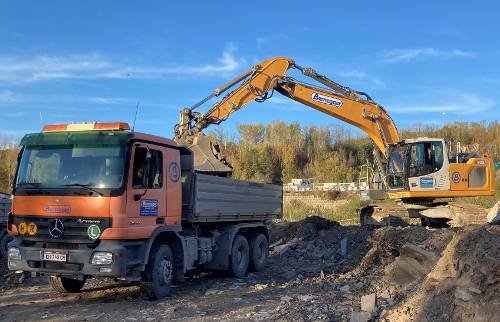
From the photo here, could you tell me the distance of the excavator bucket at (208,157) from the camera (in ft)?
42.5

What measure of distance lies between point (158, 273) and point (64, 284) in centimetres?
198

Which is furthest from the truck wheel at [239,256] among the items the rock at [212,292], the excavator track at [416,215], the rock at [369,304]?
the excavator track at [416,215]

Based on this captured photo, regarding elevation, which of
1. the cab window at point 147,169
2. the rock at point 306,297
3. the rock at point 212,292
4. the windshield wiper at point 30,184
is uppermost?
the cab window at point 147,169

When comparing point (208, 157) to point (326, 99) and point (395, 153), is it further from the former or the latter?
point (395, 153)

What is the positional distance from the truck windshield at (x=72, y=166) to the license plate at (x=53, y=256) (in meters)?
1.04

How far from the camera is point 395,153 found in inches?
679

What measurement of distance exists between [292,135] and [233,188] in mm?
60666

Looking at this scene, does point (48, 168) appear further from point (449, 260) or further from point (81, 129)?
point (449, 260)

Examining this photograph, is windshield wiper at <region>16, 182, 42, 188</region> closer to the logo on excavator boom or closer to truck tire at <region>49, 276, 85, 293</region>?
truck tire at <region>49, 276, 85, 293</region>

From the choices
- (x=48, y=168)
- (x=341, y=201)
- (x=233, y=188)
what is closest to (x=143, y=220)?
(x=48, y=168)

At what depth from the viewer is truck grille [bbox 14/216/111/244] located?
8.11 meters

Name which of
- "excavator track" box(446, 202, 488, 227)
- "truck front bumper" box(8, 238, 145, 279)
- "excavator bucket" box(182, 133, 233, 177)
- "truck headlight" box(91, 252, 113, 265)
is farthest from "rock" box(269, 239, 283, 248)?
"truck headlight" box(91, 252, 113, 265)

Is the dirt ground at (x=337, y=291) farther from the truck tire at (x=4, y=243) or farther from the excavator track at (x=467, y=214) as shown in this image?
the excavator track at (x=467, y=214)

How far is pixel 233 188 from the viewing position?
1158 cm
